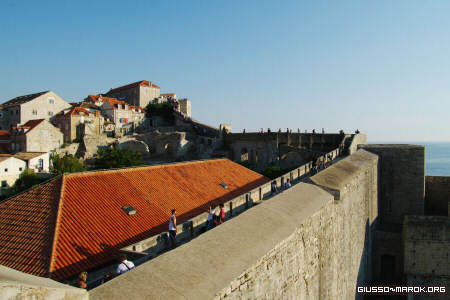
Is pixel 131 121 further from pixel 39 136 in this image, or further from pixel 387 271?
pixel 387 271

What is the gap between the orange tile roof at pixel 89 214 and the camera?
26.4ft

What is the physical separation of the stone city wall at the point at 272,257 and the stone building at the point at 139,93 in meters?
59.0

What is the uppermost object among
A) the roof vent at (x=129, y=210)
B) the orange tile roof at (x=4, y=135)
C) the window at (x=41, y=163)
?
the orange tile roof at (x=4, y=135)

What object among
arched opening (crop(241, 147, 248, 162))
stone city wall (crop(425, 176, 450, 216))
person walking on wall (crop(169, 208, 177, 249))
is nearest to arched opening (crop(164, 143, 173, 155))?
arched opening (crop(241, 147, 248, 162))

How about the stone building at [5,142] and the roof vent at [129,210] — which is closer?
the roof vent at [129,210]

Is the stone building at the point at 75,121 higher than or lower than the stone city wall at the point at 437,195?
higher

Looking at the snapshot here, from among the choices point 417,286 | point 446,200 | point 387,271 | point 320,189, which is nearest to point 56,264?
point 320,189

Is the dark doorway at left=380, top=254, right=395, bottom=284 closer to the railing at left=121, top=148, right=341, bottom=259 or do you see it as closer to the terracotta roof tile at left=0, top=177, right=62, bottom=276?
the railing at left=121, top=148, right=341, bottom=259

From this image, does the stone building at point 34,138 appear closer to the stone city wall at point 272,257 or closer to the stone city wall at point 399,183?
the stone city wall at point 399,183

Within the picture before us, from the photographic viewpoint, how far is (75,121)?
50.4 m

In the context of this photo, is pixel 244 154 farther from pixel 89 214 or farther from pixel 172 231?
pixel 172 231

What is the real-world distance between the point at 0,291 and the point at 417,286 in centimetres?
1784

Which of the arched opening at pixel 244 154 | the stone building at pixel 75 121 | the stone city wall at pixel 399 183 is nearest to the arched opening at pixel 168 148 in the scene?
the arched opening at pixel 244 154

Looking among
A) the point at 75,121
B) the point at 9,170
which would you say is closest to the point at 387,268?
the point at 9,170
